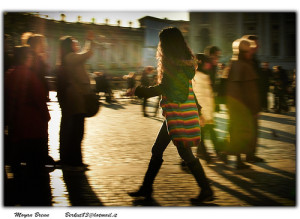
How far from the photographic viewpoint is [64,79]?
5957 millimetres

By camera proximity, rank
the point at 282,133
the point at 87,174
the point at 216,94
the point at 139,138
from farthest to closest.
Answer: the point at 282,133 → the point at 139,138 → the point at 216,94 → the point at 87,174

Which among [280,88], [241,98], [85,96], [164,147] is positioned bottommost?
[280,88]

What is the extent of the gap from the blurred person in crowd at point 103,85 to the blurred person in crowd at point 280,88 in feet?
27.6

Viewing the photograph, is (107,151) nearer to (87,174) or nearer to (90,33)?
(87,174)

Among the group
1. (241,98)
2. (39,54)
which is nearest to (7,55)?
(39,54)

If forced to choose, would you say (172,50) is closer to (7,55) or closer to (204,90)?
(204,90)

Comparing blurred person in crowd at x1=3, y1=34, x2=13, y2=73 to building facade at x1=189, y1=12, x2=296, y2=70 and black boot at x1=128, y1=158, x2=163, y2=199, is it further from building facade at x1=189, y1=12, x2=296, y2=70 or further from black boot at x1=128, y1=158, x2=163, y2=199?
building facade at x1=189, y1=12, x2=296, y2=70

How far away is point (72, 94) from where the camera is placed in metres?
5.93

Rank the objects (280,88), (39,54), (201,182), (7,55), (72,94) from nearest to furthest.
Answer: (201,182) < (7,55) < (39,54) < (72,94) < (280,88)

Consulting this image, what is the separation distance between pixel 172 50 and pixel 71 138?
2418mm

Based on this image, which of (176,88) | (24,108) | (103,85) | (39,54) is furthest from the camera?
(103,85)

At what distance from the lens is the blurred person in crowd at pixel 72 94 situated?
19.4 ft

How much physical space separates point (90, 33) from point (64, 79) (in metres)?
0.74
